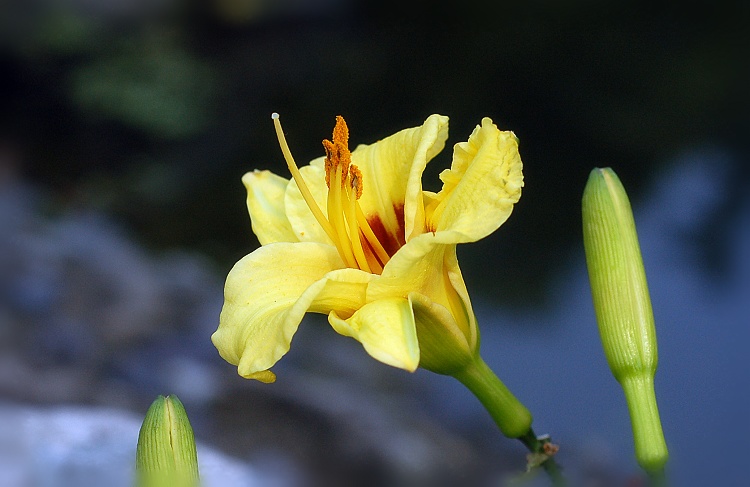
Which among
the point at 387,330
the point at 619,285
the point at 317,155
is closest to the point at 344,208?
the point at 387,330

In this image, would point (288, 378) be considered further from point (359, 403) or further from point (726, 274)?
point (726, 274)

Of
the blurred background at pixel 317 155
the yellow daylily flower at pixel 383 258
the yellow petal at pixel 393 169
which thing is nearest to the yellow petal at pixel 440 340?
the yellow daylily flower at pixel 383 258

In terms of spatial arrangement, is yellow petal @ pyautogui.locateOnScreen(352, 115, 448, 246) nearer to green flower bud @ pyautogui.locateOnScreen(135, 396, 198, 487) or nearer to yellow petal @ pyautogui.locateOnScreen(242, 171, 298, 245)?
yellow petal @ pyautogui.locateOnScreen(242, 171, 298, 245)

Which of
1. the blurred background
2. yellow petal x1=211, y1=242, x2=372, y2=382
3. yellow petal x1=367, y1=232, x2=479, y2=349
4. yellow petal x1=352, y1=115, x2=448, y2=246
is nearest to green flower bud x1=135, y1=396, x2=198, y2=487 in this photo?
yellow petal x1=211, y1=242, x2=372, y2=382

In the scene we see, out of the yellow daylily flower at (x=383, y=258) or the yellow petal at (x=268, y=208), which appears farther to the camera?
the yellow petal at (x=268, y=208)

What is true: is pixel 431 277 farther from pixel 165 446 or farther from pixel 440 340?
pixel 165 446

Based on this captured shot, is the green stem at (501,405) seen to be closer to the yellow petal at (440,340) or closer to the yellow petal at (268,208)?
the yellow petal at (440,340)
